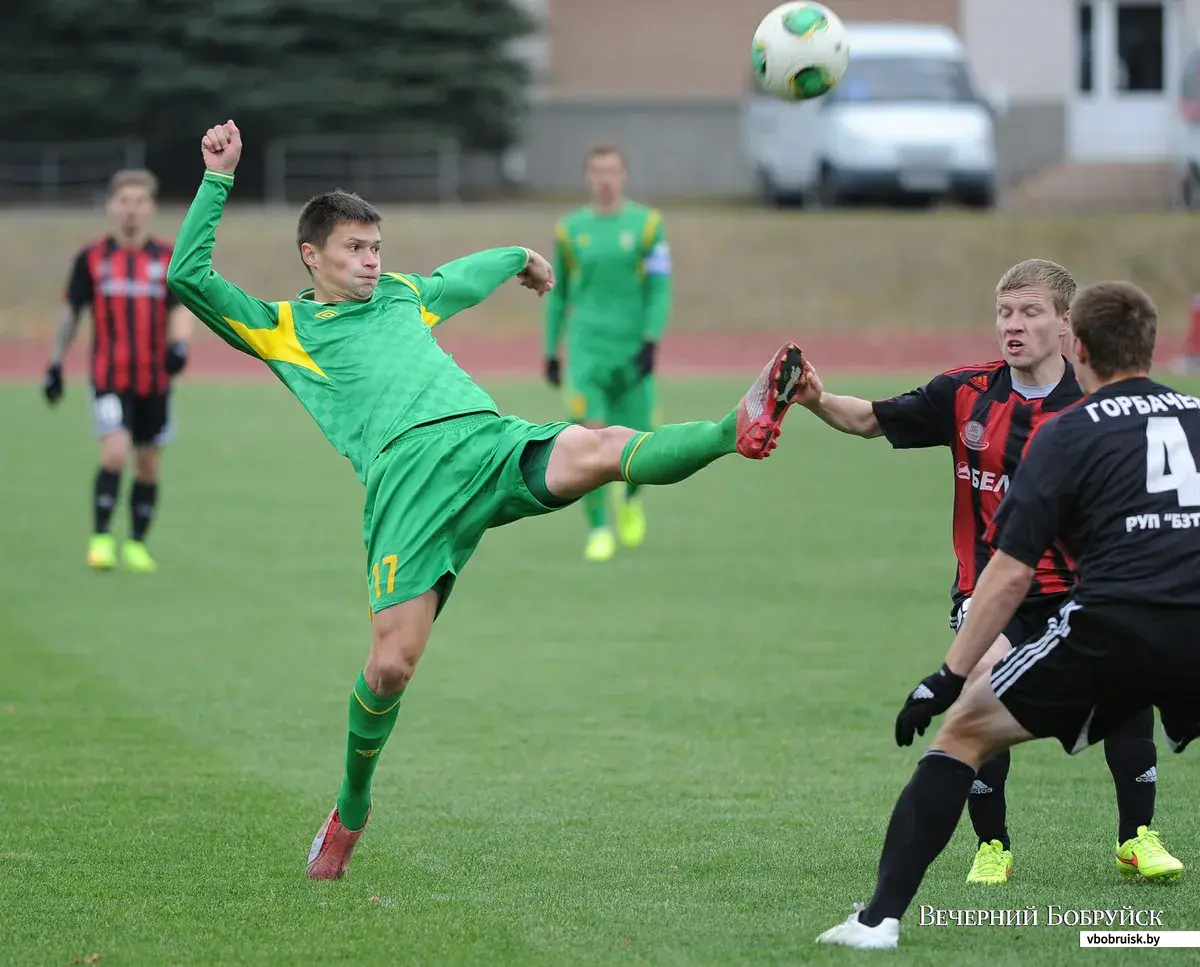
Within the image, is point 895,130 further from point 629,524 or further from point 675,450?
point 675,450

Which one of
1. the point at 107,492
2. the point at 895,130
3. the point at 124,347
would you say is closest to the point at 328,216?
the point at 124,347

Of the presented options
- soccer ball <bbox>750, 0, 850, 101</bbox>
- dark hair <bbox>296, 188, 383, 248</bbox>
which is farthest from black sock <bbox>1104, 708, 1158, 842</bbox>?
dark hair <bbox>296, 188, 383, 248</bbox>

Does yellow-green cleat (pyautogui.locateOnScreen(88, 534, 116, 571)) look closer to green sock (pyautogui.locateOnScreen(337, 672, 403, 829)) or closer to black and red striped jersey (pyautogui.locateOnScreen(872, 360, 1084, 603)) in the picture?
green sock (pyautogui.locateOnScreen(337, 672, 403, 829))

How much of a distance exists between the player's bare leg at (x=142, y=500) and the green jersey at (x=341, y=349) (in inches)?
236

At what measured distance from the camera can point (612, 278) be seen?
12.2 m

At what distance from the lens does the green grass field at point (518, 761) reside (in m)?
4.75

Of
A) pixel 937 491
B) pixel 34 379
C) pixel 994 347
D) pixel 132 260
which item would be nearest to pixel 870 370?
pixel 994 347

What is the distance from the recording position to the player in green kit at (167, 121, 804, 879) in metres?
5.00

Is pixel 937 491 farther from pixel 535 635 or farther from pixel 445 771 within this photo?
pixel 445 771

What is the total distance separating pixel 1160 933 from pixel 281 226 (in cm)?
2587

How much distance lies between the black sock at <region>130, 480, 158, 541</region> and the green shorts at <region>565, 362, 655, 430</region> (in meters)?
2.86

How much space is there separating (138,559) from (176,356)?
4.57 feet

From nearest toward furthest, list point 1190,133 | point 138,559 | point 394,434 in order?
1. point 394,434
2. point 138,559
3. point 1190,133

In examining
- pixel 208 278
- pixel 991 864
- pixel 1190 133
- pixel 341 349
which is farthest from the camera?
pixel 1190 133
